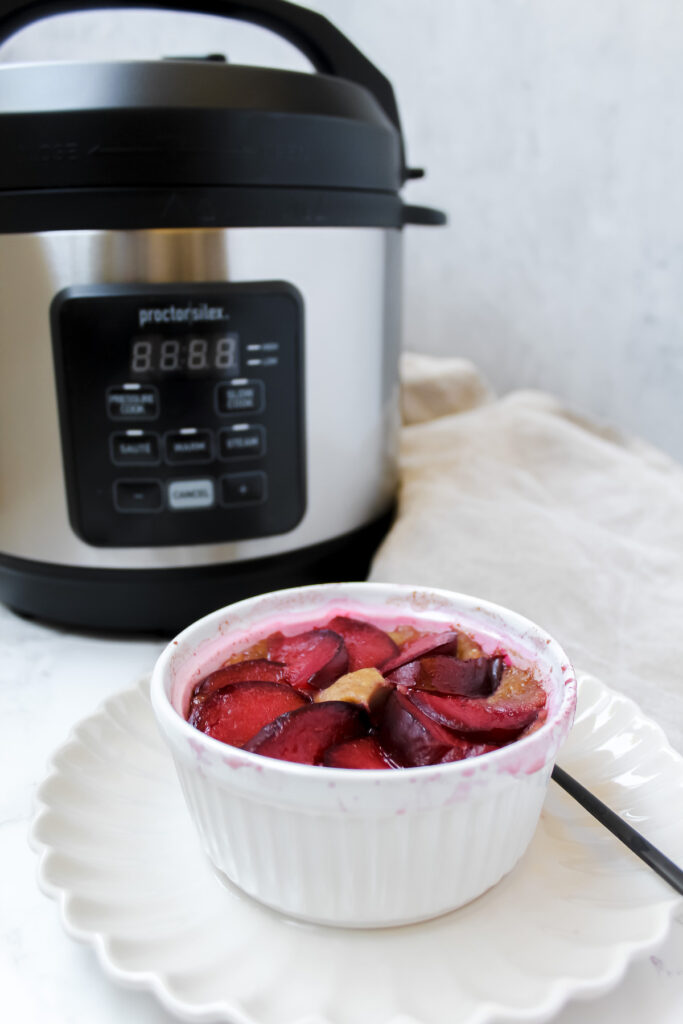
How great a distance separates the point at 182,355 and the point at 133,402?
4 cm

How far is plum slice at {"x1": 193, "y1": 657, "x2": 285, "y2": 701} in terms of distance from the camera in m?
0.42

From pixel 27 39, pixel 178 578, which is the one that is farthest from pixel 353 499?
pixel 27 39

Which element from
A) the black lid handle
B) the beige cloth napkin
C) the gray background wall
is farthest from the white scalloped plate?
the gray background wall

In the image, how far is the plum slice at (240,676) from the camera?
42 cm

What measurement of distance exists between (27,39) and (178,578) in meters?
0.96

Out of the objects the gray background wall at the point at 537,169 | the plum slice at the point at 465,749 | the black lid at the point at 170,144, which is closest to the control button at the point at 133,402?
the black lid at the point at 170,144

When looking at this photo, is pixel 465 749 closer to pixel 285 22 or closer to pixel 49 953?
pixel 49 953

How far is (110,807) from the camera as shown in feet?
1.40

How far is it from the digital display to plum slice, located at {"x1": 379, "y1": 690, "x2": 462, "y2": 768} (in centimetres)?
28

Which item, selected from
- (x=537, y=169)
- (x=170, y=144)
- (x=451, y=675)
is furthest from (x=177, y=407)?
(x=537, y=169)

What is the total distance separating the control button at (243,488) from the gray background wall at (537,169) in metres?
0.57

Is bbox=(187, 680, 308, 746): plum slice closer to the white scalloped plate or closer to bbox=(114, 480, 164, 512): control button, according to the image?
the white scalloped plate

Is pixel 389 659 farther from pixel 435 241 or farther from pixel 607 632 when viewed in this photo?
pixel 435 241

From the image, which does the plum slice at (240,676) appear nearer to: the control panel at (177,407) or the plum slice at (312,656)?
the plum slice at (312,656)
